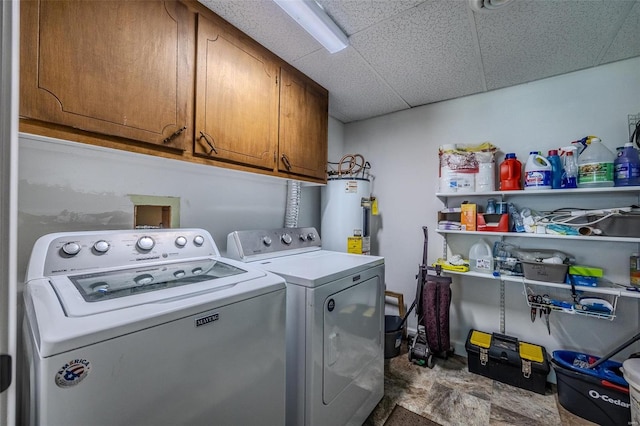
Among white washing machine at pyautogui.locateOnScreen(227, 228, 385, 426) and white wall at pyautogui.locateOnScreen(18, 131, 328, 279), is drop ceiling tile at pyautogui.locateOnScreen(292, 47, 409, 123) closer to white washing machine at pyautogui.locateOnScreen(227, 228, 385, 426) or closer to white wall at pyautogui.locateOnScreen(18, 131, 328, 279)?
white wall at pyautogui.locateOnScreen(18, 131, 328, 279)

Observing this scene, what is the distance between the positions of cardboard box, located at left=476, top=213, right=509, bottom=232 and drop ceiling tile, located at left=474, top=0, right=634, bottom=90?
111 cm

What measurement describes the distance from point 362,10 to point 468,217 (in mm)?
1698

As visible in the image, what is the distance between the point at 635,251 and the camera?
177 centimetres

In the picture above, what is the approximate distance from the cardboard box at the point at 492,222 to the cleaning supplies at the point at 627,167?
641 mm

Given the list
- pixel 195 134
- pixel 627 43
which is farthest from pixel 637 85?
pixel 195 134

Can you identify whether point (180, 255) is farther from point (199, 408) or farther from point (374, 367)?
point (374, 367)

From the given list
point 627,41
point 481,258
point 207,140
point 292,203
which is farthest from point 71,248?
point 627,41

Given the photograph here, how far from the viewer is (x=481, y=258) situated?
2.18m

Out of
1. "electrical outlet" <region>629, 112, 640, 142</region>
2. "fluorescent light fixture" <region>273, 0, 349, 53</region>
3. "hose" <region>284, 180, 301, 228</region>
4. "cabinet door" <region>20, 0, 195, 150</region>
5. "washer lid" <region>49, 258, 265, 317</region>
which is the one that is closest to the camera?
"washer lid" <region>49, 258, 265, 317</region>

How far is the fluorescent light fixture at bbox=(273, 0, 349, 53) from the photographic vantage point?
1283 millimetres

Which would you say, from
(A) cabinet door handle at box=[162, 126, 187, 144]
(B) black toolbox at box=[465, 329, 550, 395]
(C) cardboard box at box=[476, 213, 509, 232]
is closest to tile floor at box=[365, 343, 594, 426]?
(B) black toolbox at box=[465, 329, 550, 395]

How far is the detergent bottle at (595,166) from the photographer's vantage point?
169 cm

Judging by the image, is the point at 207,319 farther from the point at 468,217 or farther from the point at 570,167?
Answer: the point at 570,167

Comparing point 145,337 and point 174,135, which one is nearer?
point 145,337
